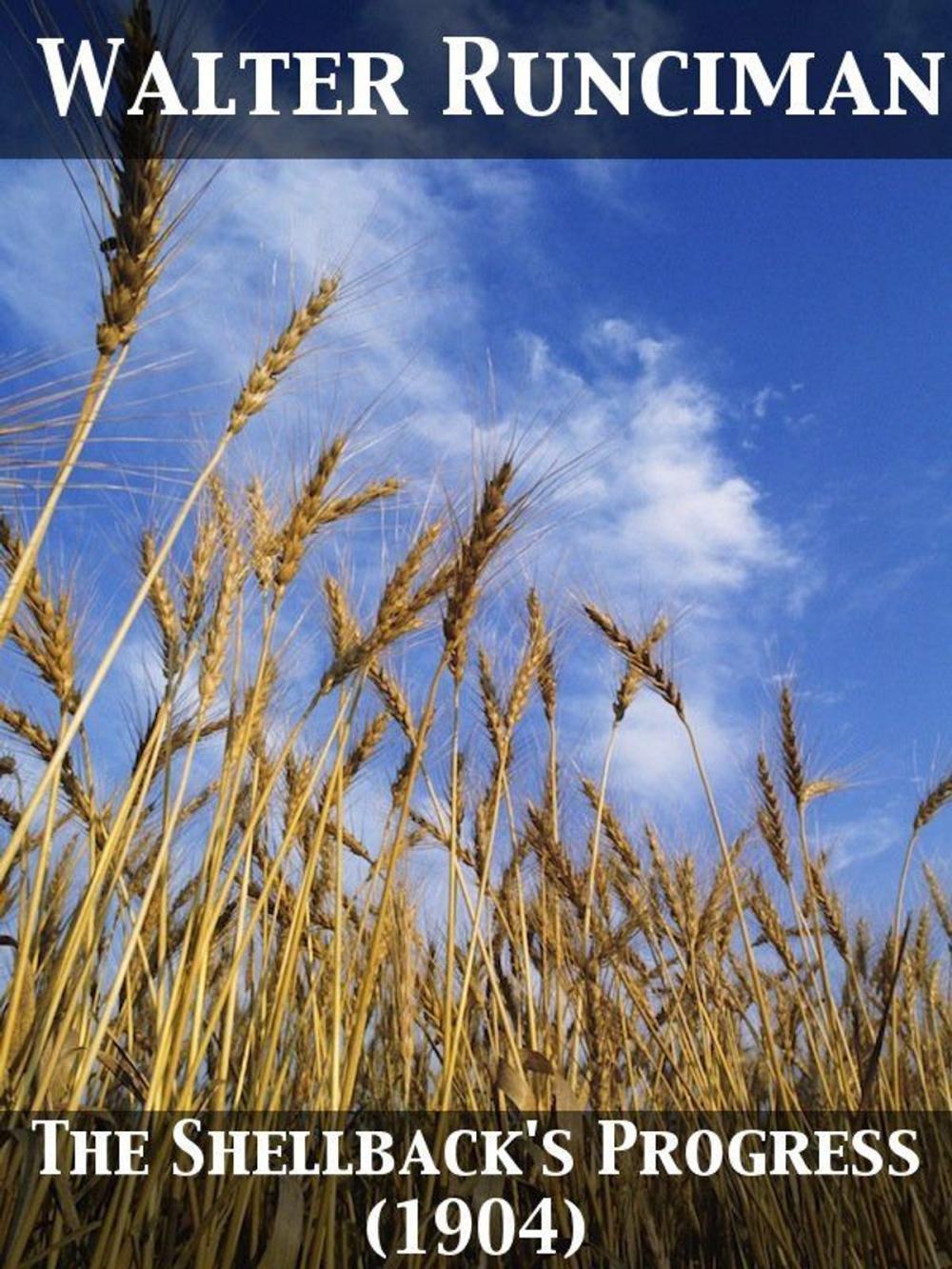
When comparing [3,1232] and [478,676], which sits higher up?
[478,676]

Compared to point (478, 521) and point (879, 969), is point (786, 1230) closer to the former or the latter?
point (478, 521)

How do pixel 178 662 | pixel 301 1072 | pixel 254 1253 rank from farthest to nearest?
pixel 301 1072 → pixel 178 662 → pixel 254 1253

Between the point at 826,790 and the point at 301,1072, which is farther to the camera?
the point at 826,790

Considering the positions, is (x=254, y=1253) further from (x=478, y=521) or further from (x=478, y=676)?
(x=478, y=676)

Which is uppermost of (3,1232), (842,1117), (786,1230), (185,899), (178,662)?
(178,662)

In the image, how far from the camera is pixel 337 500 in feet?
7.31

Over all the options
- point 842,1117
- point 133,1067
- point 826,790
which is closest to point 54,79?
point 133,1067

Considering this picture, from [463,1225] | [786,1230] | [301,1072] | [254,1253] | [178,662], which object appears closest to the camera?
[254,1253]

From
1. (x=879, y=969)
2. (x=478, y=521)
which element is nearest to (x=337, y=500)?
(x=478, y=521)

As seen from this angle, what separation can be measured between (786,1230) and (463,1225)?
768 millimetres

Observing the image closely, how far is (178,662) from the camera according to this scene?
2203 mm

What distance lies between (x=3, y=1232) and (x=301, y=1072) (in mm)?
1053

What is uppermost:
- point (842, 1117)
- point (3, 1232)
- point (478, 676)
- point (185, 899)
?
point (478, 676)

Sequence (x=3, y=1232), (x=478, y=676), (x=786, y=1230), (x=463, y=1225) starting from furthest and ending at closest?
(x=478, y=676)
(x=786, y=1230)
(x=463, y=1225)
(x=3, y=1232)
